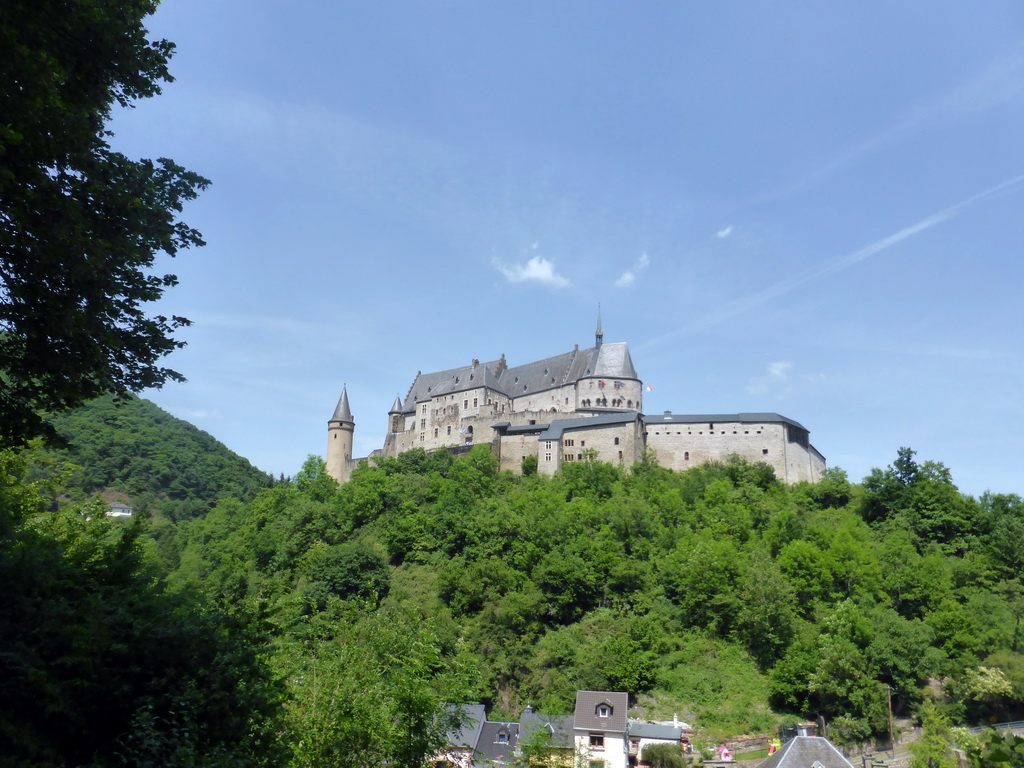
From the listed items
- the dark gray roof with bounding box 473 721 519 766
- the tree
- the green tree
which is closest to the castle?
the green tree

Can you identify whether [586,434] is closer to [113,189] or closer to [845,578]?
[845,578]

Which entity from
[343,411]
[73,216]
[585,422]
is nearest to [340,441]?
[343,411]

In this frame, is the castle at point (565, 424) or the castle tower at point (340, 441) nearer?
the castle at point (565, 424)

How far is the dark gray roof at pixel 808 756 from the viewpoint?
2578cm

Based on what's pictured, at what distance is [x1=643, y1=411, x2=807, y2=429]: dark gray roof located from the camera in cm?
6009

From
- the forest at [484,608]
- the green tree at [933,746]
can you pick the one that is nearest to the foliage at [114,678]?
the forest at [484,608]

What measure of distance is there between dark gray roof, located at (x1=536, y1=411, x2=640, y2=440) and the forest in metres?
4.04

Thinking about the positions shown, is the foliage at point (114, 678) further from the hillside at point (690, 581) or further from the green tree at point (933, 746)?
the green tree at point (933, 746)

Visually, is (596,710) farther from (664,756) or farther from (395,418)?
(395,418)

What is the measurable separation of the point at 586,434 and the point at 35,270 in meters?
54.7

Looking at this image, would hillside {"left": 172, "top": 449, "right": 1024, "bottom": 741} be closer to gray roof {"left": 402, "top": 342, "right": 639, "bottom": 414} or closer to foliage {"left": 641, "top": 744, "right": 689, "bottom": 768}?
foliage {"left": 641, "top": 744, "right": 689, "bottom": 768}

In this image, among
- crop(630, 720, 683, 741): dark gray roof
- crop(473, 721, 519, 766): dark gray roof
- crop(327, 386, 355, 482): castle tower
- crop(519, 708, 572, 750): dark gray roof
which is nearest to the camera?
crop(519, 708, 572, 750): dark gray roof

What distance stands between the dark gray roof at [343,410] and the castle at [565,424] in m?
0.11

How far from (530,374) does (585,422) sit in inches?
621
